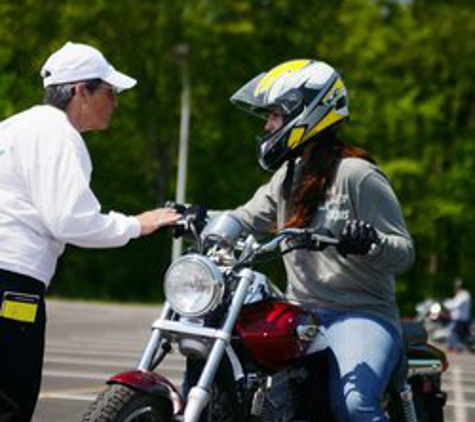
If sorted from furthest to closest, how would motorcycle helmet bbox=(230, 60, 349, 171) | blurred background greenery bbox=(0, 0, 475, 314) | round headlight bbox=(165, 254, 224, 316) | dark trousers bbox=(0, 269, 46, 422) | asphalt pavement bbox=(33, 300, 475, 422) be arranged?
blurred background greenery bbox=(0, 0, 475, 314)
asphalt pavement bbox=(33, 300, 475, 422)
motorcycle helmet bbox=(230, 60, 349, 171)
dark trousers bbox=(0, 269, 46, 422)
round headlight bbox=(165, 254, 224, 316)

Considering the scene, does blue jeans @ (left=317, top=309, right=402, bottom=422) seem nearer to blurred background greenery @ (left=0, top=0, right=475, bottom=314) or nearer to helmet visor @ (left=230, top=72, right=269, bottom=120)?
helmet visor @ (left=230, top=72, right=269, bottom=120)

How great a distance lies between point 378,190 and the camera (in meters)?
4.71

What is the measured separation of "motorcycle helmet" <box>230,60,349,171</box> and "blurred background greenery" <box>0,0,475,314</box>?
3241cm

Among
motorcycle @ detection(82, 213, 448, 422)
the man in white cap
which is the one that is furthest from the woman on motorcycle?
the man in white cap

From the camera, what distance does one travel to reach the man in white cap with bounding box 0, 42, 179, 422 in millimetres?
4129

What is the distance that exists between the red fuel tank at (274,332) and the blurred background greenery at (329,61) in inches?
1298

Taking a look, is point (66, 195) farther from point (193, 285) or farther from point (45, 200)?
point (193, 285)

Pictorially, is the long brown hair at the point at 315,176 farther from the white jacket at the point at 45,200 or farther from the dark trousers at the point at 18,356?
the dark trousers at the point at 18,356

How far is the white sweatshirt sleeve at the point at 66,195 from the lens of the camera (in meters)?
4.11

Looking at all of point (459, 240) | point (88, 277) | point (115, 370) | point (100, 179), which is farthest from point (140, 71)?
point (115, 370)

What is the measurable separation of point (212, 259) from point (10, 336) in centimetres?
75

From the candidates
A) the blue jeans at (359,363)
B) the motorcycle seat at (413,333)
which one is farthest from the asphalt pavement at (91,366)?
the blue jeans at (359,363)

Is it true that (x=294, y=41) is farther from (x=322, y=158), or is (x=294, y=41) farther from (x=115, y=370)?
(x=322, y=158)

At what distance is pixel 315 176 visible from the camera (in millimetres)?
4742
